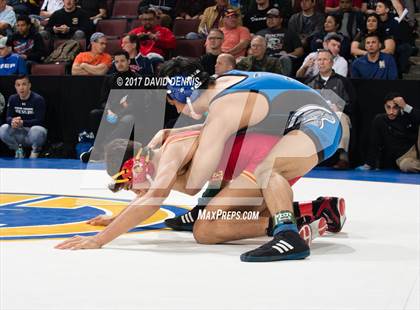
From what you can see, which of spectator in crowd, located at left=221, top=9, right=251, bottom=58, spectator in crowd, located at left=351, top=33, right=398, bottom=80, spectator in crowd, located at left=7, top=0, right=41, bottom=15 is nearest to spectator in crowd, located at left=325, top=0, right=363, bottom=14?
spectator in crowd, located at left=221, top=9, right=251, bottom=58

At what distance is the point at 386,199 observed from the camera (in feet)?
22.7

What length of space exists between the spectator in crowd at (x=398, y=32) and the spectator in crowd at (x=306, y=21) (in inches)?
38.9

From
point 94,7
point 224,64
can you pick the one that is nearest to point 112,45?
point 94,7

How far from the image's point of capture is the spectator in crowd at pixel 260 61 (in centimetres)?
1034

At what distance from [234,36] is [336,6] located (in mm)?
1573

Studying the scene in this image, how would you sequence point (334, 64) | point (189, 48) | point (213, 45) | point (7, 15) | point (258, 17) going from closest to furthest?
1. point (334, 64)
2. point (213, 45)
3. point (189, 48)
4. point (258, 17)
5. point (7, 15)

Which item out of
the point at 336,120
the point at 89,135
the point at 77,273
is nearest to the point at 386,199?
the point at 336,120

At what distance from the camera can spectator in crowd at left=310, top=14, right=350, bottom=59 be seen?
1093 centimetres

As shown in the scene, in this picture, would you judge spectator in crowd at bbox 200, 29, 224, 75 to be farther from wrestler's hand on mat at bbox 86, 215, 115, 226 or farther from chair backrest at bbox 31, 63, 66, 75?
wrestler's hand on mat at bbox 86, 215, 115, 226

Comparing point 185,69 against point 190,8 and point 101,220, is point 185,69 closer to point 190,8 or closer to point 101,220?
point 101,220

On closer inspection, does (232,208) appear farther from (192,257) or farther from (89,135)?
A: (89,135)

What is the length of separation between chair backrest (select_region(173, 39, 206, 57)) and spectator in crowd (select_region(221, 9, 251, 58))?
1.28 ft

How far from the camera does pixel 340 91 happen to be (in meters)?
9.76

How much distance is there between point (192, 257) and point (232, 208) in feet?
1.66
